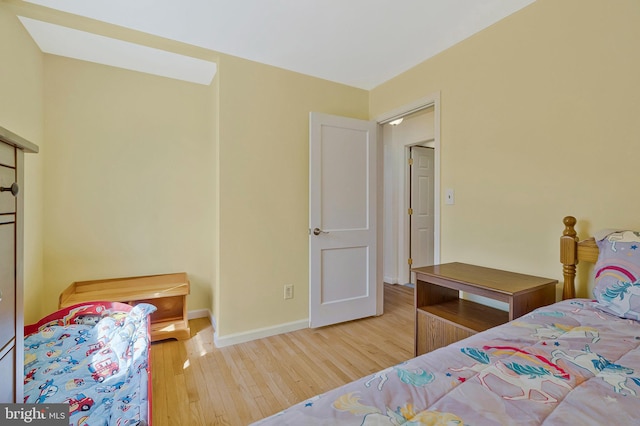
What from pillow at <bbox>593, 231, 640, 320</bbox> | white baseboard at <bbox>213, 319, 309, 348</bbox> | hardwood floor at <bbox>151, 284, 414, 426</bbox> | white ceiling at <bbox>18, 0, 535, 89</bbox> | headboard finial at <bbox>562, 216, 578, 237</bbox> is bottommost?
hardwood floor at <bbox>151, 284, 414, 426</bbox>

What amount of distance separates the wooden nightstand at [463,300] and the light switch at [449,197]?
489 millimetres

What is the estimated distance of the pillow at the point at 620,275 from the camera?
3.74 feet

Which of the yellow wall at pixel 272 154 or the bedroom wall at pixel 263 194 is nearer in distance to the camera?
the yellow wall at pixel 272 154

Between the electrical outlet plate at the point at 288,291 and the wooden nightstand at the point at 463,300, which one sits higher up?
the wooden nightstand at the point at 463,300

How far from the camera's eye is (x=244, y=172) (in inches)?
98.3

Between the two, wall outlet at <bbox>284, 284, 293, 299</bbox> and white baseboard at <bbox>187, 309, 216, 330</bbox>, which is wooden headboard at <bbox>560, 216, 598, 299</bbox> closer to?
wall outlet at <bbox>284, 284, 293, 299</bbox>

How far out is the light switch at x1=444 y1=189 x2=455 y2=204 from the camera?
2.22 metres

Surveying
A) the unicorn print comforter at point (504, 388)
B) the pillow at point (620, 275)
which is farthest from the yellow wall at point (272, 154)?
the unicorn print comforter at point (504, 388)

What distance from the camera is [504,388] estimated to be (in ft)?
2.37

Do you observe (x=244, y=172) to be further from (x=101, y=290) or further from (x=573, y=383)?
(x=573, y=383)

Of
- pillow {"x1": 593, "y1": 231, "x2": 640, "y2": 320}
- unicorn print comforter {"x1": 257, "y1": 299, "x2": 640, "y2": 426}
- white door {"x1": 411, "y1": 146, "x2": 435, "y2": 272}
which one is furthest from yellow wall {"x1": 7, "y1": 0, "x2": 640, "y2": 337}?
white door {"x1": 411, "y1": 146, "x2": 435, "y2": 272}

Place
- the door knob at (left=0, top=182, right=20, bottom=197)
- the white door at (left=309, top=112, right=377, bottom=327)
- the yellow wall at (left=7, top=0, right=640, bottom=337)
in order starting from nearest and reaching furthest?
the door knob at (left=0, top=182, right=20, bottom=197) < the yellow wall at (left=7, top=0, right=640, bottom=337) < the white door at (left=309, top=112, right=377, bottom=327)

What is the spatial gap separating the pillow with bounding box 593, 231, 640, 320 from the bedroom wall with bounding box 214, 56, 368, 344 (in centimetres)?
207

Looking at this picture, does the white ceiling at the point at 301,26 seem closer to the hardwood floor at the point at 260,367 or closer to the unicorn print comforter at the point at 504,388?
the unicorn print comforter at the point at 504,388
